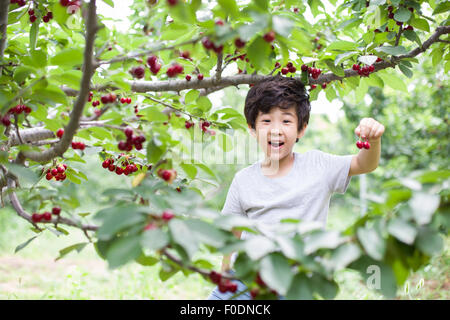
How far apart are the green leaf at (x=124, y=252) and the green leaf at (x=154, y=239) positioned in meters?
0.03

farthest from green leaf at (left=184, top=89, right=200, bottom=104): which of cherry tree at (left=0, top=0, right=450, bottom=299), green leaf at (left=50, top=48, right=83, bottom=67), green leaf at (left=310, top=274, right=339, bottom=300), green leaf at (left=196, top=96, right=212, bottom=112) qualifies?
green leaf at (left=310, top=274, right=339, bottom=300)

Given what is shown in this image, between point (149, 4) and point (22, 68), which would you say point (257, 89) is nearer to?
point (149, 4)

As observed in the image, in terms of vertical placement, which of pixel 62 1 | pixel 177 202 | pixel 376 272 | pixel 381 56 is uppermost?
pixel 62 1

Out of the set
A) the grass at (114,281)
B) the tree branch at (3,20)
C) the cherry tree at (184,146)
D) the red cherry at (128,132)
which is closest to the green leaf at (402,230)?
the cherry tree at (184,146)

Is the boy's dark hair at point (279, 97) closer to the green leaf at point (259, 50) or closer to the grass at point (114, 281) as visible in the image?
the green leaf at point (259, 50)

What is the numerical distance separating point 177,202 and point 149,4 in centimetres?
50

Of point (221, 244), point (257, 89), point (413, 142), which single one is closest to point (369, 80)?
point (257, 89)

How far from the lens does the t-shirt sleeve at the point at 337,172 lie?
1.59m

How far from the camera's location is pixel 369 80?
1918 mm

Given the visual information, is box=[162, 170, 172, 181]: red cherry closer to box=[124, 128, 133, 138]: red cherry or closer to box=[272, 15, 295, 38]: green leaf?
box=[124, 128, 133, 138]: red cherry

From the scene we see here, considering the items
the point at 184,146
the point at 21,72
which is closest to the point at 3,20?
the point at 21,72

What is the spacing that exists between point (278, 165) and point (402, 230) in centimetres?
97

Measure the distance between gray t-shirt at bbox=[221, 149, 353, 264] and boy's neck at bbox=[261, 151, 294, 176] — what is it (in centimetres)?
3

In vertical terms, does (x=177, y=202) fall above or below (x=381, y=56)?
below
